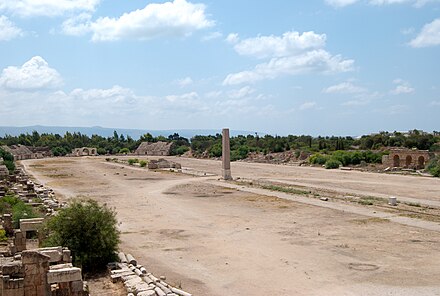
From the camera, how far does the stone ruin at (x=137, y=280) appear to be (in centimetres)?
1188

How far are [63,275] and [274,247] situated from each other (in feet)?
30.0

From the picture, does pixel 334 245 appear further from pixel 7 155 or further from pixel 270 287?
pixel 7 155

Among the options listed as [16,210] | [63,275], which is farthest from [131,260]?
[16,210]

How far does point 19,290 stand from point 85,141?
14647 cm

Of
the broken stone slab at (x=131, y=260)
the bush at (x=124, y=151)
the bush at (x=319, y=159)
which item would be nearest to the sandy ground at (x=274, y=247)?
the broken stone slab at (x=131, y=260)

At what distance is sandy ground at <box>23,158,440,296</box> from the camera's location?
13117 millimetres

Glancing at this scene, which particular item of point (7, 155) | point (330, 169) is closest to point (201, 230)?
point (330, 169)

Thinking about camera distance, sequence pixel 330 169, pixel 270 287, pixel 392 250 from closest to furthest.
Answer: pixel 270 287, pixel 392 250, pixel 330 169

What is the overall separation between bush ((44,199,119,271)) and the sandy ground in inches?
55.7

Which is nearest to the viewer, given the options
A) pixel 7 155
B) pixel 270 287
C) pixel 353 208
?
pixel 270 287

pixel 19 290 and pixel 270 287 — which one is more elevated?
pixel 19 290

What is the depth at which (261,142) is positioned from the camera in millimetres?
113250

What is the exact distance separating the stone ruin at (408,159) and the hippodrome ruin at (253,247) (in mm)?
24717

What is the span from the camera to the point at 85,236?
1478 cm
